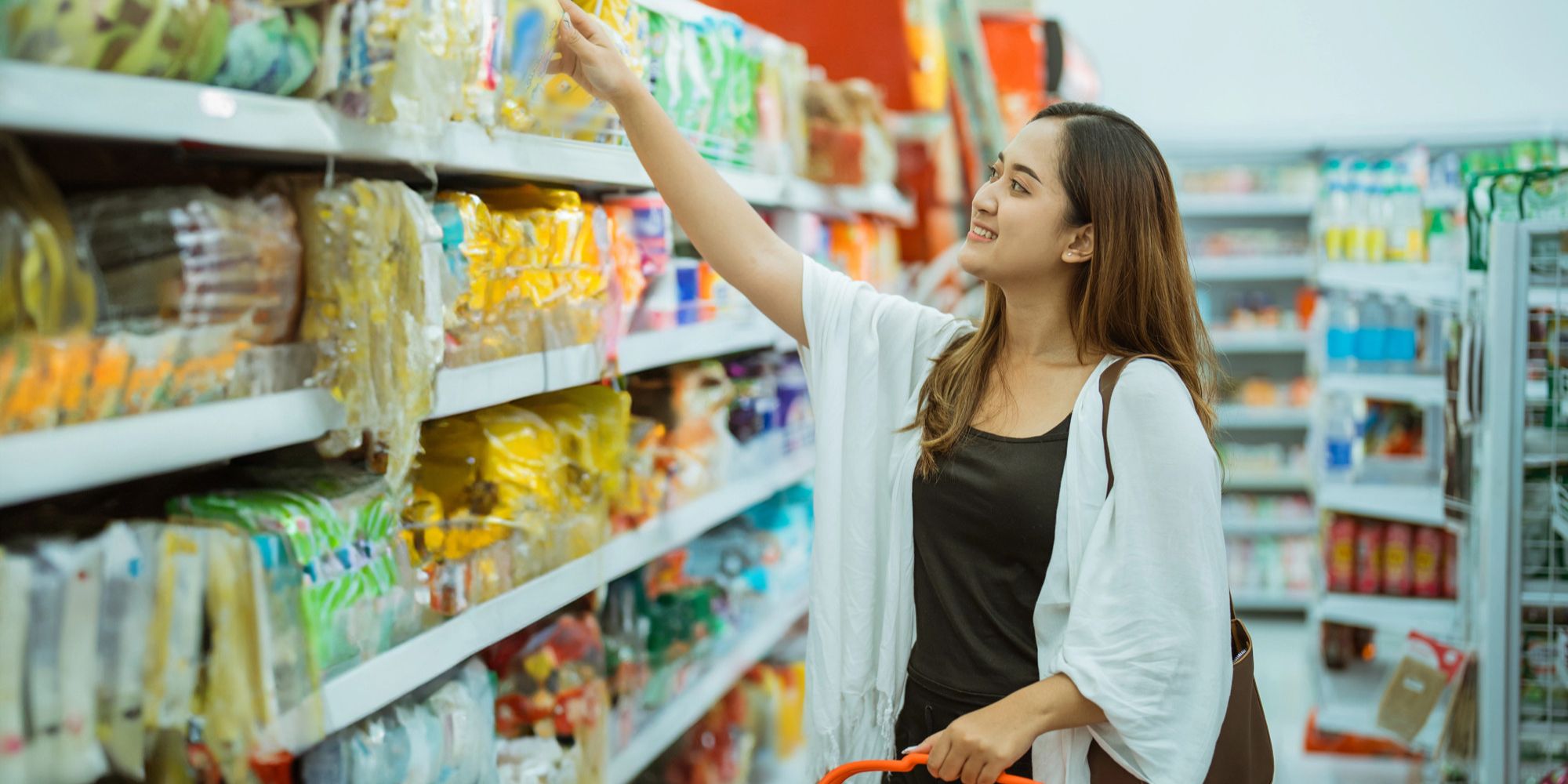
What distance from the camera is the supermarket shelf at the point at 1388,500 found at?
3.77 m

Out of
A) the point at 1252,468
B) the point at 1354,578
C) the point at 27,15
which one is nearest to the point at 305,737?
the point at 27,15

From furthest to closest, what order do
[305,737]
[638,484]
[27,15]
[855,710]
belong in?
1. [638,484]
2. [855,710]
3. [305,737]
4. [27,15]

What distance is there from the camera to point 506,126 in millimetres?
1665

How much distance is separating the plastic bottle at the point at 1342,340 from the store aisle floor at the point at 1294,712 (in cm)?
102

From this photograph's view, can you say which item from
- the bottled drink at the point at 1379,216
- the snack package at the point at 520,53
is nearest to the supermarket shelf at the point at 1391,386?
the bottled drink at the point at 1379,216

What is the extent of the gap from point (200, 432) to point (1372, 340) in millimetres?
3726

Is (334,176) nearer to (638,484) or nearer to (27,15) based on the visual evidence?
(27,15)

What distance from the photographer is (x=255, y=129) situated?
119cm

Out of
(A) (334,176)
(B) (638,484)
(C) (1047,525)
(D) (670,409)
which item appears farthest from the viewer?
(D) (670,409)

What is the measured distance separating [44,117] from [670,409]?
154 cm

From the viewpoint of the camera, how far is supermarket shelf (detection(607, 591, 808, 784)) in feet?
7.13

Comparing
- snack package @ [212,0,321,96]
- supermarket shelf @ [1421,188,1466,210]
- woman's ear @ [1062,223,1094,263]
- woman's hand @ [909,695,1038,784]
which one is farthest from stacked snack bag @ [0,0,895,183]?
supermarket shelf @ [1421,188,1466,210]

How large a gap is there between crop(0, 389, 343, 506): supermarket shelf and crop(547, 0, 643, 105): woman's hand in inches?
23.3

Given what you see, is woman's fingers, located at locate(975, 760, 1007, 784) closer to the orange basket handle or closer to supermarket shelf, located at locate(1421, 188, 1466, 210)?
the orange basket handle
